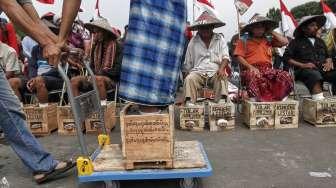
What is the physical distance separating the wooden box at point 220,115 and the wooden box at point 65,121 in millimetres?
1926

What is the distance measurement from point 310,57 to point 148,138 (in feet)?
14.4

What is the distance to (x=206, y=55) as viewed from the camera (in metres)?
7.13

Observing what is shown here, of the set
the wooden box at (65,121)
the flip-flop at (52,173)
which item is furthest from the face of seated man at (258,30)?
the flip-flop at (52,173)

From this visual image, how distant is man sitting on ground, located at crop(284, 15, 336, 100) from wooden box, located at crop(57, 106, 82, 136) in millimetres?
3431

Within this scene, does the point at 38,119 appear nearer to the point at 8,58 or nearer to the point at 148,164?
the point at 8,58

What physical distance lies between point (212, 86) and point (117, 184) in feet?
11.3

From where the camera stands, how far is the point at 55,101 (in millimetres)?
7527

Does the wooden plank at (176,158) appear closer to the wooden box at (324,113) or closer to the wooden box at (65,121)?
the wooden box at (65,121)

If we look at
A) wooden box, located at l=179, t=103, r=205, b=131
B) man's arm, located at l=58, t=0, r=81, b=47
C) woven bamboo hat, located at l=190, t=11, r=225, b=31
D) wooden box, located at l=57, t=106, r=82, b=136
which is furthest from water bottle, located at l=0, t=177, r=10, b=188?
woven bamboo hat, located at l=190, t=11, r=225, b=31

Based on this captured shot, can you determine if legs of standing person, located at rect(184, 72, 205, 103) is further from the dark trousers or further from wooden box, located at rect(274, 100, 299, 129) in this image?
the dark trousers

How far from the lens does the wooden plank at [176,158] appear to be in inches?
150

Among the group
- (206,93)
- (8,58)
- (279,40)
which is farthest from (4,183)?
(279,40)

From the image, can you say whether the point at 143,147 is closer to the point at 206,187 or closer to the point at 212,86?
the point at 206,187

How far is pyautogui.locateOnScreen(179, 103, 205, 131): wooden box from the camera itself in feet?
21.4
